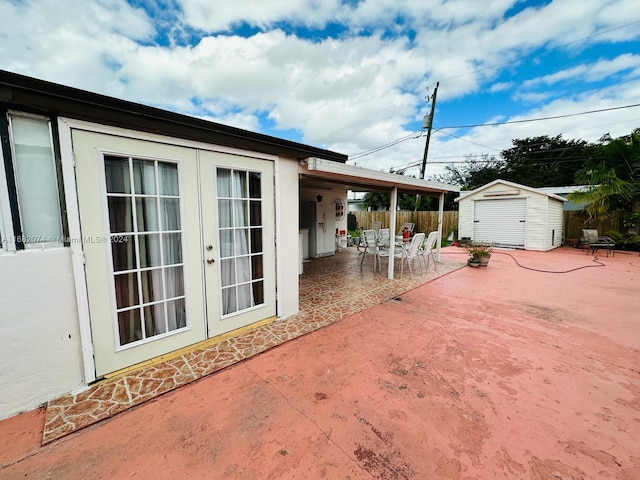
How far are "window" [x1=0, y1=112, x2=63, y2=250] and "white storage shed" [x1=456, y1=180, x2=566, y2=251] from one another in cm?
1325

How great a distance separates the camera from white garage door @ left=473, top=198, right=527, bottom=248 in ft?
35.4

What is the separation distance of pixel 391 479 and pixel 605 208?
13.2 m

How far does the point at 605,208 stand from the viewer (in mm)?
9406

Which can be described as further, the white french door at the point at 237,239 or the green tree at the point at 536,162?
the green tree at the point at 536,162

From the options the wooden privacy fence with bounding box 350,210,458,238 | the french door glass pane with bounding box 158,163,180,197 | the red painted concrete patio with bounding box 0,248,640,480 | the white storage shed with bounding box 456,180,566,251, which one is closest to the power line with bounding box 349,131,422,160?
the wooden privacy fence with bounding box 350,210,458,238

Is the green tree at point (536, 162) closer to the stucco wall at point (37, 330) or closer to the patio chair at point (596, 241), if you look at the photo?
the patio chair at point (596, 241)

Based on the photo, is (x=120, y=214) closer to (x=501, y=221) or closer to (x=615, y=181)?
(x=501, y=221)

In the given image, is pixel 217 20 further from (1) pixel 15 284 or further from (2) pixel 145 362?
(2) pixel 145 362

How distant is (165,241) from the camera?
106 inches

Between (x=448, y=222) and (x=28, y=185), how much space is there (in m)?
15.3

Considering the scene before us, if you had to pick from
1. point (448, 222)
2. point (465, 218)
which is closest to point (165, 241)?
point (465, 218)

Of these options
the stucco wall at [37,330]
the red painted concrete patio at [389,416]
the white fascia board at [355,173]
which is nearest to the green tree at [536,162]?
the white fascia board at [355,173]

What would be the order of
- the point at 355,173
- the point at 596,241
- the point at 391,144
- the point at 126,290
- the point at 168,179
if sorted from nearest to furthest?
1. the point at 126,290
2. the point at 168,179
3. the point at 355,173
4. the point at 596,241
5. the point at 391,144

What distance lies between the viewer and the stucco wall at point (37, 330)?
75.8 inches
